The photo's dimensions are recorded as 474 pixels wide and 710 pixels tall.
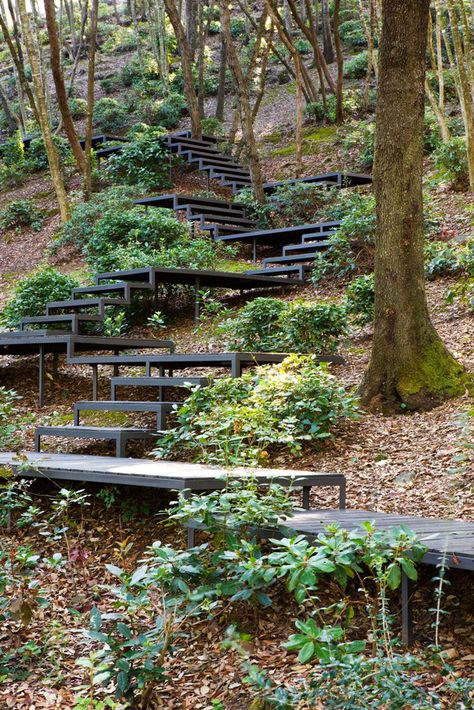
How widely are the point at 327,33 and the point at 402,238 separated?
20571 millimetres

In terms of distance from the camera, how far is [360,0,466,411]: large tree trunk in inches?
243

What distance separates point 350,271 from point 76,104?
16763 mm

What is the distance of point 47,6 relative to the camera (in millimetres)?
13008

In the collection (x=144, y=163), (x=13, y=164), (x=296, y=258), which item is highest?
(x=13, y=164)

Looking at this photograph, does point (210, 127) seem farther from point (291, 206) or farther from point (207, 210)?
point (291, 206)

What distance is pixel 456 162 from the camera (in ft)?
37.0

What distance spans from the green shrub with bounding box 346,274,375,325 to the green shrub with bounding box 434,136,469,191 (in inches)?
160

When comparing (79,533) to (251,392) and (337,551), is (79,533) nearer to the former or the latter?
(251,392)

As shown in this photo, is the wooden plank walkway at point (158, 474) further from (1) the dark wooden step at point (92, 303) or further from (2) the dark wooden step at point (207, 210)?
(2) the dark wooden step at point (207, 210)

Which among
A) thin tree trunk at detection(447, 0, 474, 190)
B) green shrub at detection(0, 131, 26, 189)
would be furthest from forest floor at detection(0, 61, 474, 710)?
green shrub at detection(0, 131, 26, 189)

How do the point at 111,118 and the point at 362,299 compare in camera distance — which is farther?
the point at 111,118

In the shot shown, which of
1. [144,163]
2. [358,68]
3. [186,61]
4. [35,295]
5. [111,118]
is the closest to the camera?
[35,295]

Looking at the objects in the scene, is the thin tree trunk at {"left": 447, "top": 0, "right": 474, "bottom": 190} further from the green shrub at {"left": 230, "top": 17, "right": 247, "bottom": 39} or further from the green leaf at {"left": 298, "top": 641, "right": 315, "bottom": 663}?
the green shrub at {"left": 230, "top": 17, "right": 247, "bottom": 39}

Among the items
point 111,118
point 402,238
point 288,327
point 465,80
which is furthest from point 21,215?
point 402,238
